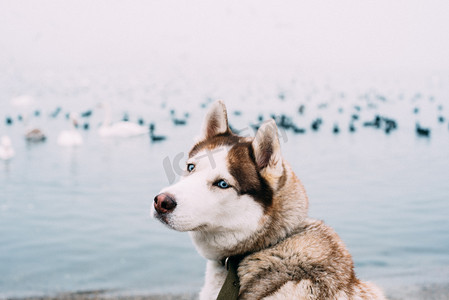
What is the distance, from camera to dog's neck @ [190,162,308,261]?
308cm

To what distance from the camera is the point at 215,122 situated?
11.6 ft

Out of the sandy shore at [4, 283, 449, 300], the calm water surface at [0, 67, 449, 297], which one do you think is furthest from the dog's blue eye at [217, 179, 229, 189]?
the calm water surface at [0, 67, 449, 297]

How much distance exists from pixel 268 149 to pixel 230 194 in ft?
1.17

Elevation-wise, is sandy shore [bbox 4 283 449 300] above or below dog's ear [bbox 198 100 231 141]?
below

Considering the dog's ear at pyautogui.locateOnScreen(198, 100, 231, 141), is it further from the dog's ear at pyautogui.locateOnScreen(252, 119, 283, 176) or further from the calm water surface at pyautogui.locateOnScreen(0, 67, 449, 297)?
the calm water surface at pyautogui.locateOnScreen(0, 67, 449, 297)

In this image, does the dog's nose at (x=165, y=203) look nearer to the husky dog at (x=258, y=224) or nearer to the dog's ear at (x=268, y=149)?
the husky dog at (x=258, y=224)

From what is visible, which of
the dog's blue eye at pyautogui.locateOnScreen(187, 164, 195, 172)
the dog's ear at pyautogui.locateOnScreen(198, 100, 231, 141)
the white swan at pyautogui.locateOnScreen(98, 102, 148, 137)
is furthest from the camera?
the white swan at pyautogui.locateOnScreen(98, 102, 148, 137)

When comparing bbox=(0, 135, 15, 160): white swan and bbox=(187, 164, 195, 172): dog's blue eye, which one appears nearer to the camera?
bbox=(187, 164, 195, 172): dog's blue eye

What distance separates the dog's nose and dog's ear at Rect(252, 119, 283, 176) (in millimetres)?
583

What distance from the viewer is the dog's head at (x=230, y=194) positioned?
296 cm

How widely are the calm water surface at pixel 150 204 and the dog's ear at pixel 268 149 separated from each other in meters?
6.24

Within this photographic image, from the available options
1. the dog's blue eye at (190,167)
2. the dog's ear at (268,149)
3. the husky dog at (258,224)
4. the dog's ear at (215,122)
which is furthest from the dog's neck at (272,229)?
the dog's ear at (215,122)

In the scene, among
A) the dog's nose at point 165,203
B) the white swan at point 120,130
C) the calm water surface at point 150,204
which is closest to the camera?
the dog's nose at point 165,203

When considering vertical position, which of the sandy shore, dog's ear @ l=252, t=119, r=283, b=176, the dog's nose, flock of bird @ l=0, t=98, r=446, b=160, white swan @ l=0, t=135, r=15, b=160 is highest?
dog's ear @ l=252, t=119, r=283, b=176
